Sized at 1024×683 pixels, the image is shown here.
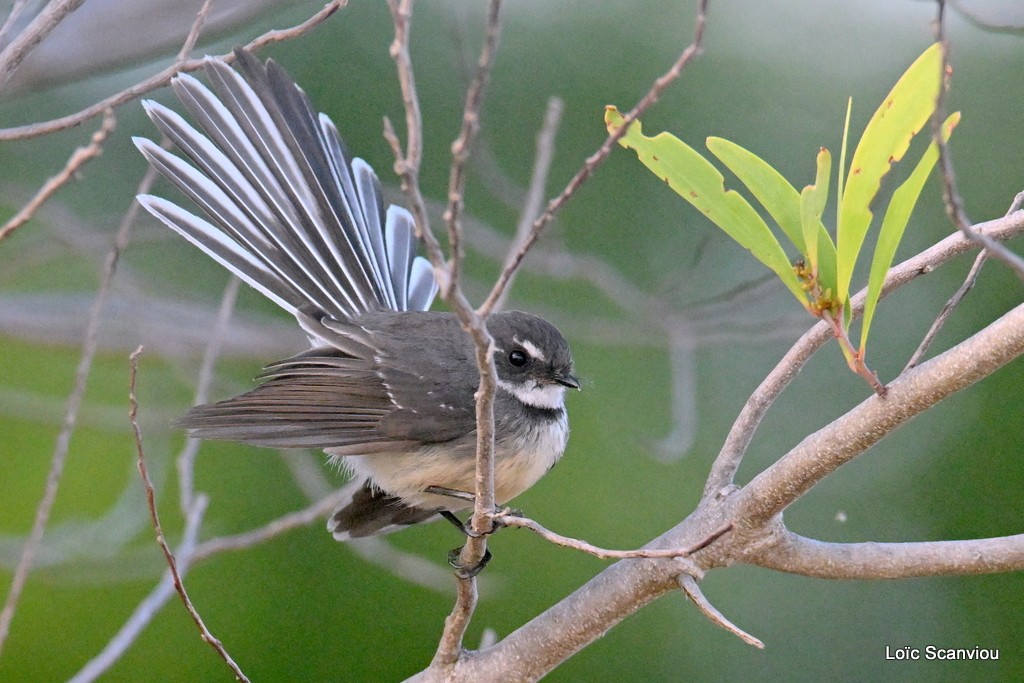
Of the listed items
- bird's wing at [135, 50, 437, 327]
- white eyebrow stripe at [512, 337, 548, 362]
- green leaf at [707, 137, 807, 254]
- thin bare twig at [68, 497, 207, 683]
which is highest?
bird's wing at [135, 50, 437, 327]

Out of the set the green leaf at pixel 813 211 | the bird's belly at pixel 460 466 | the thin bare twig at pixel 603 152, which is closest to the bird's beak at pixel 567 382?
the bird's belly at pixel 460 466

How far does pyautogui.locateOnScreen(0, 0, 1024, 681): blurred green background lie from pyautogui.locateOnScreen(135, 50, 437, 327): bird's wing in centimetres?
84

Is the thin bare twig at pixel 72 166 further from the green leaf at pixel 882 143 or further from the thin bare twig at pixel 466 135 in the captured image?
the green leaf at pixel 882 143

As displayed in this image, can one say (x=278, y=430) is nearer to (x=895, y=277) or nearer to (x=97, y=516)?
(x=895, y=277)

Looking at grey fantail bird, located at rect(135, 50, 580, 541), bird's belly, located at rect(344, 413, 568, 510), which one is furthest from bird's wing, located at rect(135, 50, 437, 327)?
bird's belly, located at rect(344, 413, 568, 510)

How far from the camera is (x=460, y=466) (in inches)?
125

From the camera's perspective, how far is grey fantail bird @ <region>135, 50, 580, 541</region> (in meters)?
3.10

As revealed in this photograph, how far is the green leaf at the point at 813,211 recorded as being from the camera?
203cm

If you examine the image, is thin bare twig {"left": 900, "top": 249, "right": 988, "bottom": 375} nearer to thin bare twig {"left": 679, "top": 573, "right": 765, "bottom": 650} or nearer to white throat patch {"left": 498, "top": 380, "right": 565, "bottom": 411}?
thin bare twig {"left": 679, "top": 573, "right": 765, "bottom": 650}

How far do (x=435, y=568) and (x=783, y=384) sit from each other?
242 centimetres

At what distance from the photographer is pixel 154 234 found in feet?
15.4

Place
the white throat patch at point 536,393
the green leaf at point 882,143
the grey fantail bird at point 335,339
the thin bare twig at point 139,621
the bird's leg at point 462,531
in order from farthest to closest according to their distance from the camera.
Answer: the white throat patch at point 536,393, the grey fantail bird at point 335,339, the thin bare twig at point 139,621, the bird's leg at point 462,531, the green leaf at point 882,143

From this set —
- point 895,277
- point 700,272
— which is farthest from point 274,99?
point 700,272

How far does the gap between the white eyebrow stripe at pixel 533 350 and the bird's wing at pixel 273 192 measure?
57 centimetres
